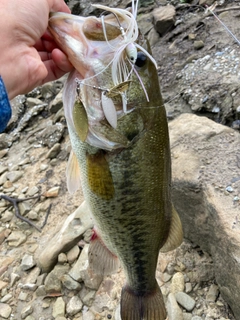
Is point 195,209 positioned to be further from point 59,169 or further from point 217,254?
point 59,169

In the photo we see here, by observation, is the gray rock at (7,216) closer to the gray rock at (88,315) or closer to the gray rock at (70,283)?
the gray rock at (70,283)

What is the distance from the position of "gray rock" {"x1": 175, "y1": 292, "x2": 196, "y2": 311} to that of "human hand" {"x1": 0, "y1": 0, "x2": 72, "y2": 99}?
1.75 m

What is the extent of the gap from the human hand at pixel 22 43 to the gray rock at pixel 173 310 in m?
1.74

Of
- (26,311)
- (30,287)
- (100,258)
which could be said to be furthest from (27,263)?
(100,258)

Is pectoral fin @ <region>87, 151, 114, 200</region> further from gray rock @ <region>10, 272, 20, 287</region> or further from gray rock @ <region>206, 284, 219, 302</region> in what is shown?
gray rock @ <region>10, 272, 20, 287</region>

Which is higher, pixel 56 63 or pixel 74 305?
pixel 56 63

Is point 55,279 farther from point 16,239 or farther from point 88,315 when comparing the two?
point 16,239

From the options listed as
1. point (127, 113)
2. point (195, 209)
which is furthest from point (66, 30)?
point (195, 209)

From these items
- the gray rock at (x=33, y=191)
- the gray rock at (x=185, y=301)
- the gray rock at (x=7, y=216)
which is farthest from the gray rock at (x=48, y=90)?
the gray rock at (x=185, y=301)

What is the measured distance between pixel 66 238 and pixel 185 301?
114 centimetres

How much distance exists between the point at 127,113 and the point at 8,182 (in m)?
3.07

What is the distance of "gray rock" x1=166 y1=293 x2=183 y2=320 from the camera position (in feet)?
8.34

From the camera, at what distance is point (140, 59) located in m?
1.72

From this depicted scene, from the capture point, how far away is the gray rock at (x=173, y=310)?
2.54 m
